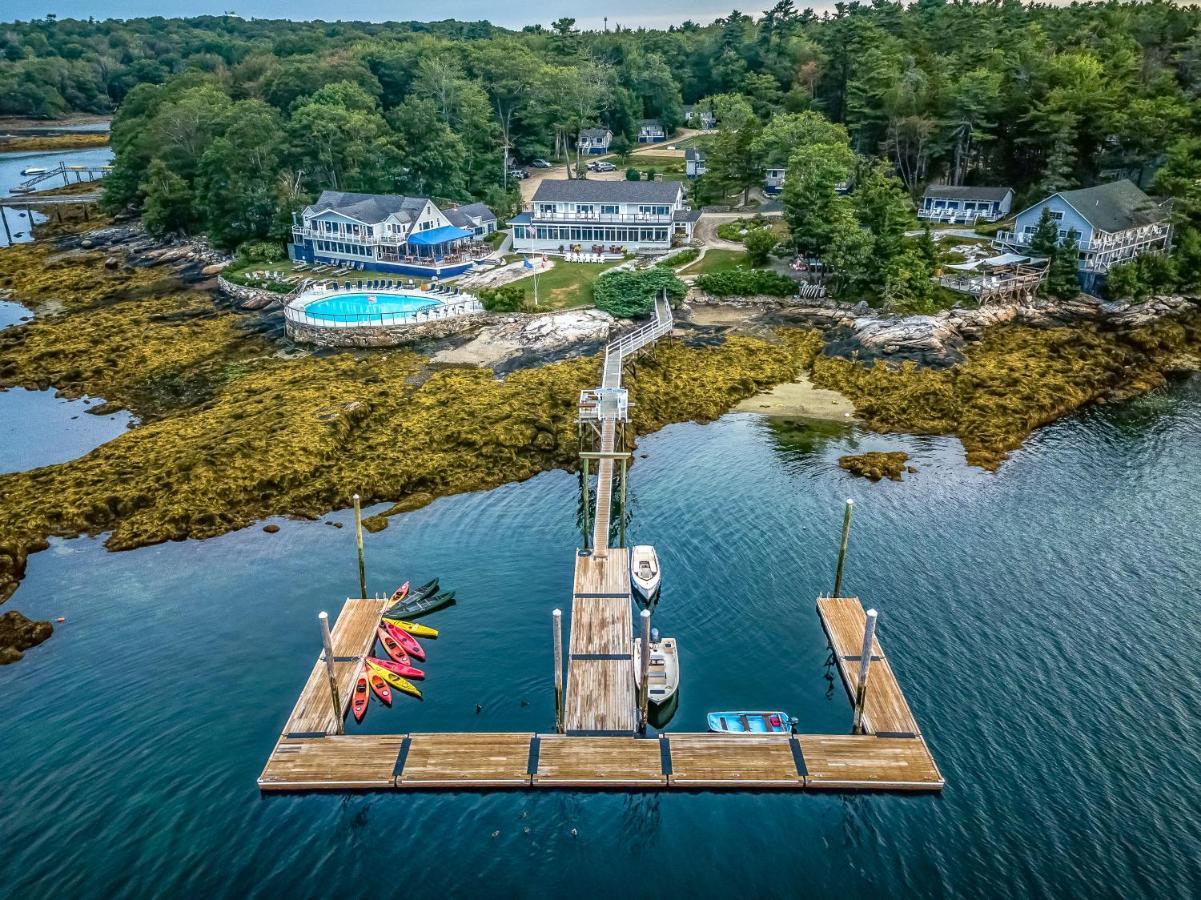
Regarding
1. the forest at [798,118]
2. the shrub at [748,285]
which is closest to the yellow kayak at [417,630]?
the shrub at [748,285]

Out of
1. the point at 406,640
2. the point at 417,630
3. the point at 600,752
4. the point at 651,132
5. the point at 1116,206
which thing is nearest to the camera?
the point at 600,752

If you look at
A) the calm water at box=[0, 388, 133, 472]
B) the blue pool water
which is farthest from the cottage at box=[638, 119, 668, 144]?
the calm water at box=[0, 388, 133, 472]

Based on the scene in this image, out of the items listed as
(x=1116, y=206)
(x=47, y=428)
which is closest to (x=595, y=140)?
(x=1116, y=206)

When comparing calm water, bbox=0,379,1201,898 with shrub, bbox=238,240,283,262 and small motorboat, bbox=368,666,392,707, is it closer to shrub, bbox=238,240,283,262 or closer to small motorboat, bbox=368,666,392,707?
small motorboat, bbox=368,666,392,707

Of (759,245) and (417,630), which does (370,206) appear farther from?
(417,630)

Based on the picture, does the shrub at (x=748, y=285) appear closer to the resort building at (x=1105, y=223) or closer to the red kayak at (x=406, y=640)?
the resort building at (x=1105, y=223)
